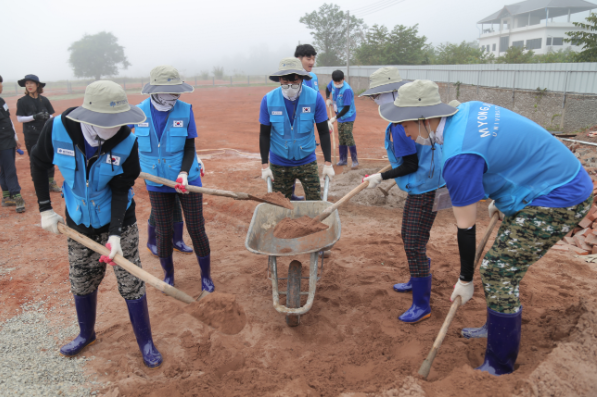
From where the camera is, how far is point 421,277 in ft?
11.0

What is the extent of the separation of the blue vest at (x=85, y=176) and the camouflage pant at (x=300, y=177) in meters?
1.89

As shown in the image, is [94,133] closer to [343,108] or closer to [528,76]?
[343,108]

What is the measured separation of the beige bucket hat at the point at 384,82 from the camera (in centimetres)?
347

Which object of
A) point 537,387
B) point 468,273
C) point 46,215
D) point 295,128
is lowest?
point 537,387

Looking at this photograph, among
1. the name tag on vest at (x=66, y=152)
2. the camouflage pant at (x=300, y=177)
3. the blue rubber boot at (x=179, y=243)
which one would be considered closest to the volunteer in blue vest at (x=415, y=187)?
the camouflage pant at (x=300, y=177)

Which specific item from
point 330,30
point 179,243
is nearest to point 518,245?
point 179,243

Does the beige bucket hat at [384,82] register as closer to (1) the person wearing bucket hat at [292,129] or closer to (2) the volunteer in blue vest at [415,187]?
(2) the volunteer in blue vest at [415,187]

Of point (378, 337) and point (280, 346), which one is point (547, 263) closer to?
point (378, 337)

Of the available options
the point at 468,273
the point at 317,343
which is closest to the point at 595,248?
the point at 468,273

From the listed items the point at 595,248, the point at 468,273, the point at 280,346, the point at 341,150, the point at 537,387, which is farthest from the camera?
the point at 341,150

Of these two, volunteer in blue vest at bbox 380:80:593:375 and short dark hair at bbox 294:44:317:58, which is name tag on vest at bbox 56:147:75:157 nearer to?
volunteer in blue vest at bbox 380:80:593:375

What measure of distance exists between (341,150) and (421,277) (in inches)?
223

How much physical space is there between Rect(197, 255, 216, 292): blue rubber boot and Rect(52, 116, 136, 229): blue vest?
1323 millimetres

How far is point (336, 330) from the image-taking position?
3.36m
